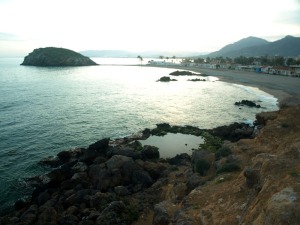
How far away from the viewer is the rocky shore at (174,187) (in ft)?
45.1

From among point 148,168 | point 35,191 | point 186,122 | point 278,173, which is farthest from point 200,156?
point 186,122

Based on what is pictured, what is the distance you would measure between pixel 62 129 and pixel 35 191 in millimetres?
22557

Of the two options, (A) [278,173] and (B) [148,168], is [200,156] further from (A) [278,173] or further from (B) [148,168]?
(A) [278,173]

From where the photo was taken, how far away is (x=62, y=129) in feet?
157

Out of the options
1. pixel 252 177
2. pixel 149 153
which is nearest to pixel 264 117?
pixel 149 153

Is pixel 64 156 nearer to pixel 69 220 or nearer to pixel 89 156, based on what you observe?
pixel 89 156

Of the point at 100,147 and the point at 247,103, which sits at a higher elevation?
the point at 247,103

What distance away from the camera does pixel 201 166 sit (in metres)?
24.1

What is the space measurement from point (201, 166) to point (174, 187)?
360cm

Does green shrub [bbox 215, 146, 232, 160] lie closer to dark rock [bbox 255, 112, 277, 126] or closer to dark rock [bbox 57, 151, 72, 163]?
dark rock [bbox 57, 151, 72, 163]

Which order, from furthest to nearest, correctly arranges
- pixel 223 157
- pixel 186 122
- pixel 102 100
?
pixel 102 100 → pixel 186 122 → pixel 223 157

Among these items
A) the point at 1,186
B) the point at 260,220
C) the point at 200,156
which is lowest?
the point at 1,186

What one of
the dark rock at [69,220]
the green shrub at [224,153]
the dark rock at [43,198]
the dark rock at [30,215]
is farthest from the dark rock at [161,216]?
the dark rock at [43,198]

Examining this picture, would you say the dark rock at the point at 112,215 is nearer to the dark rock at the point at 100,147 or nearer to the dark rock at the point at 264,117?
the dark rock at the point at 100,147
